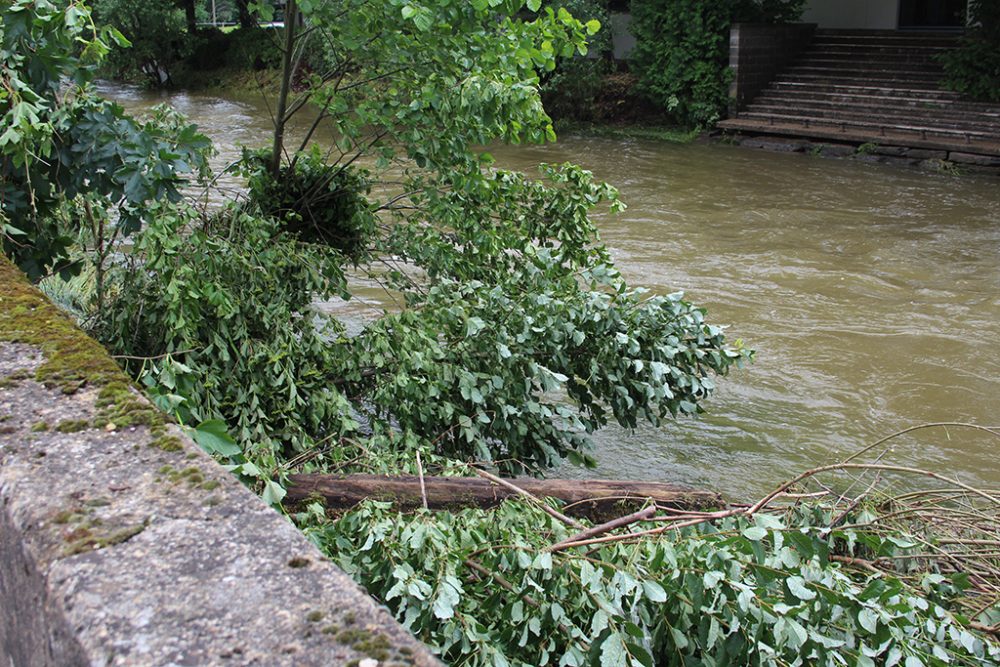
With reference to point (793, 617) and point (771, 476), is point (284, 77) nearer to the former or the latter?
point (771, 476)

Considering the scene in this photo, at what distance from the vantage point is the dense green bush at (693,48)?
1856cm

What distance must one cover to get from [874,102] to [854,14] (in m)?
3.86

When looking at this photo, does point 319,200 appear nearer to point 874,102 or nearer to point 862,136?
point 862,136

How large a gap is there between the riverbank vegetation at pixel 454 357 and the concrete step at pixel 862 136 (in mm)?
10491

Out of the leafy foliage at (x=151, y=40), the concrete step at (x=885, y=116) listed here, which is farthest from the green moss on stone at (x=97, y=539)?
the leafy foliage at (x=151, y=40)

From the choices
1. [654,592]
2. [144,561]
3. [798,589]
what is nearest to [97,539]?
[144,561]

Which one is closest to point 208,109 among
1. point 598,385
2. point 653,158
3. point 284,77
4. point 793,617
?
point 653,158

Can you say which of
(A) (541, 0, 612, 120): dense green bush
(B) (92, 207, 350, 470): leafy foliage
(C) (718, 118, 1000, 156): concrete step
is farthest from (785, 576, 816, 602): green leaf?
(A) (541, 0, 612, 120): dense green bush

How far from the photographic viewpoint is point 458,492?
3.64 metres

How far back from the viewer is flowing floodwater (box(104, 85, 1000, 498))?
262 inches

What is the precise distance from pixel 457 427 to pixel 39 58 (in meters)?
2.43

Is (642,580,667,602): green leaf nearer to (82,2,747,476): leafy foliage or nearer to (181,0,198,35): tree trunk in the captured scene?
(82,2,747,476): leafy foliage

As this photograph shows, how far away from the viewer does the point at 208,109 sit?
2362 centimetres

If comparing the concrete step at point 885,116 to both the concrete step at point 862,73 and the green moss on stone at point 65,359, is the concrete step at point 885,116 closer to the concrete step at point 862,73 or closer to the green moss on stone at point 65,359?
the concrete step at point 862,73
